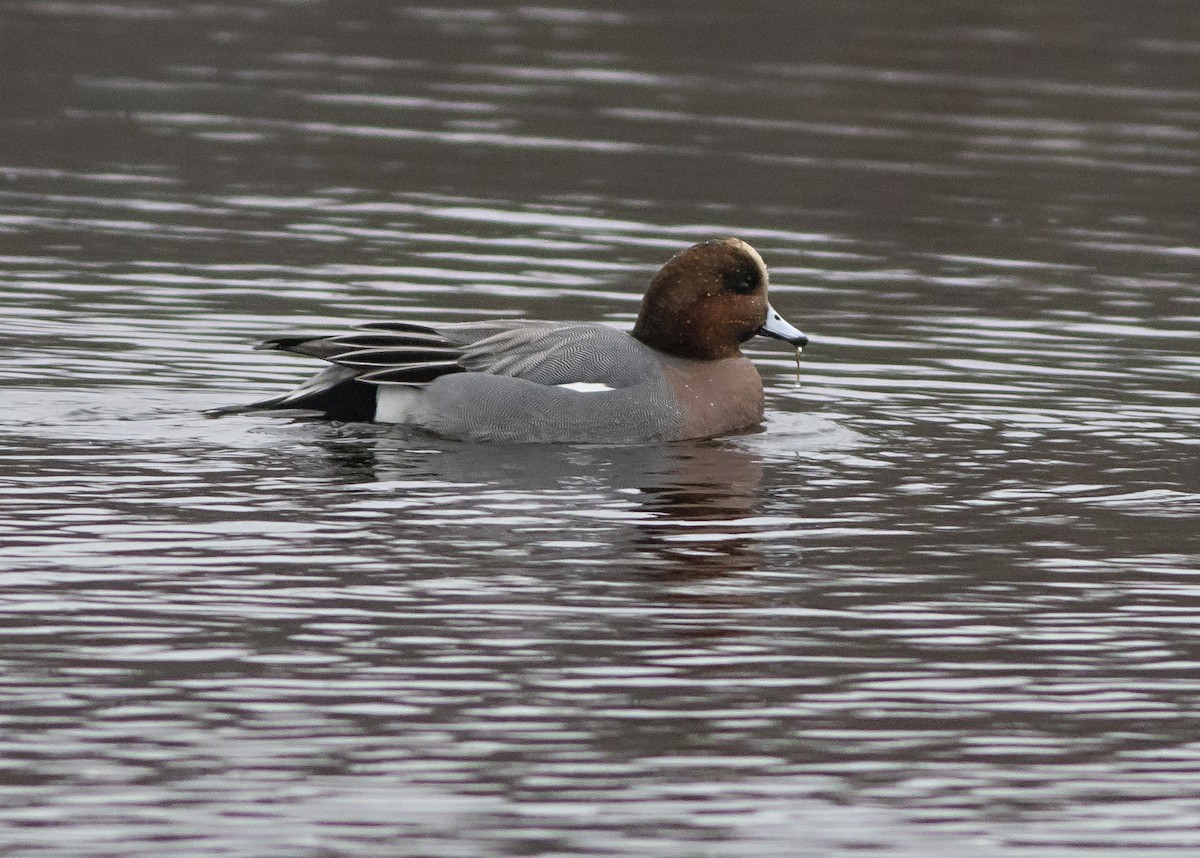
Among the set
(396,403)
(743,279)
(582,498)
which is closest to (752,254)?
(743,279)

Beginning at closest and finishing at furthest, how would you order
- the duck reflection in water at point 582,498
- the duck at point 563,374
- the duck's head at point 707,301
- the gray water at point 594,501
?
the gray water at point 594,501
the duck reflection in water at point 582,498
the duck at point 563,374
the duck's head at point 707,301

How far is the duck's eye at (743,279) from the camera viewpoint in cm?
1191

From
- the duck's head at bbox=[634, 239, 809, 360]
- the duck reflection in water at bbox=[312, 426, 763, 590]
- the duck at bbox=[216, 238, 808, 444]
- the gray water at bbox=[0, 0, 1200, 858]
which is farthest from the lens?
the duck's head at bbox=[634, 239, 809, 360]

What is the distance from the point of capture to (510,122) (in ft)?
68.9

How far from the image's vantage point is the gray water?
261 inches

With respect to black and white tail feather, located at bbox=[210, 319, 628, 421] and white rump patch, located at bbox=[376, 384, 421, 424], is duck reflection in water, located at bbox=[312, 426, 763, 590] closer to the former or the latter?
white rump patch, located at bbox=[376, 384, 421, 424]

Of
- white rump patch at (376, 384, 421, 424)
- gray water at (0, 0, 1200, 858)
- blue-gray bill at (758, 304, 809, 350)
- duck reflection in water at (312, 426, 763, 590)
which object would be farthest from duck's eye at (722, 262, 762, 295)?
white rump patch at (376, 384, 421, 424)

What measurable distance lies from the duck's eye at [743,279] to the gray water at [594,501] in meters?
0.71

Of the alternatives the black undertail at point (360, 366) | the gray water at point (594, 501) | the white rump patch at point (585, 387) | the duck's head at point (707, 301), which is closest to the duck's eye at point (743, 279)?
the duck's head at point (707, 301)

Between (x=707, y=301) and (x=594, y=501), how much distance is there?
2.16 m

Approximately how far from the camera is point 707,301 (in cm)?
1190

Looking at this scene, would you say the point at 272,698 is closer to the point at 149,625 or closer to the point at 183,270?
the point at 149,625

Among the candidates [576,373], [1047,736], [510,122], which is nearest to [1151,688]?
[1047,736]

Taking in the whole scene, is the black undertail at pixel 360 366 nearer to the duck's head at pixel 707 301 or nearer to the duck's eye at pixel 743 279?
the duck's head at pixel 707 301
